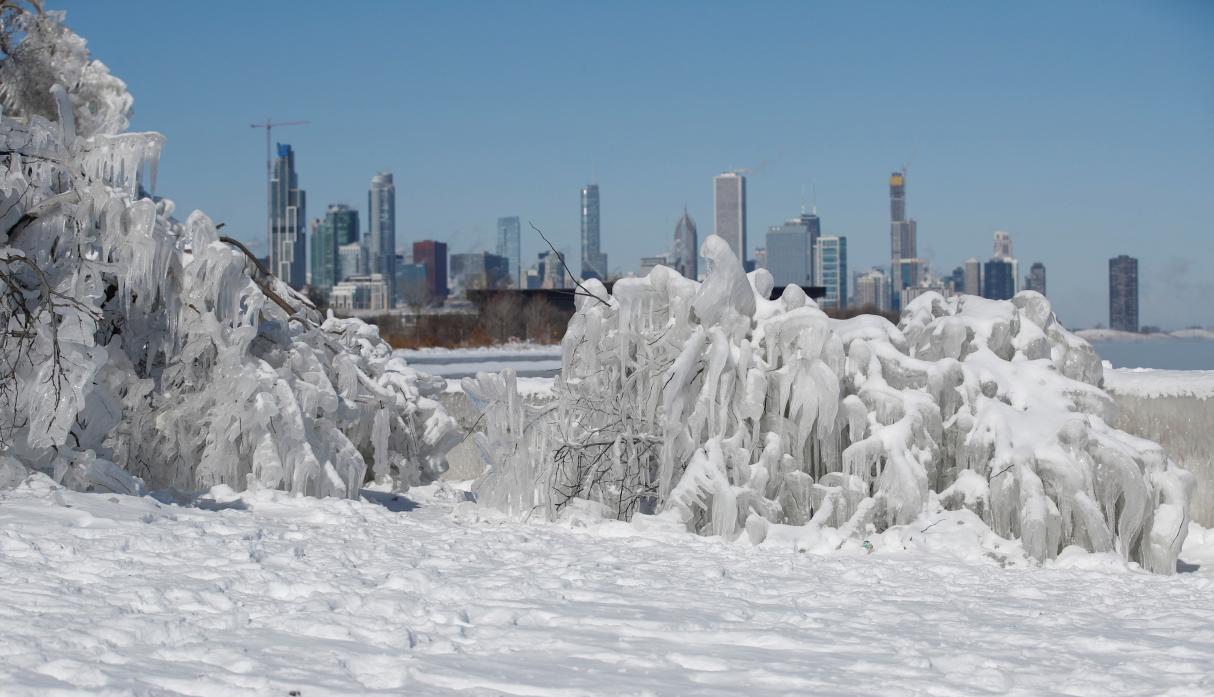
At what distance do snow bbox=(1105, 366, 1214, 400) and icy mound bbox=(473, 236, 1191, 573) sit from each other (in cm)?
330

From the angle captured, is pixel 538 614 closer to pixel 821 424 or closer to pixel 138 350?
pixel 821 424

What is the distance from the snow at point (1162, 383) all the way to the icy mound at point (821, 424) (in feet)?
10.8

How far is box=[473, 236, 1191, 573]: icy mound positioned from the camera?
364 inches

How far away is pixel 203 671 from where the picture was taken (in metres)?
4.39

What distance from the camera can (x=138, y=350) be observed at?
410 inches

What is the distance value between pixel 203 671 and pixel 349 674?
0.54 metres

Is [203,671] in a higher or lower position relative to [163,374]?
lower

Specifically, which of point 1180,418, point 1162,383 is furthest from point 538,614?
point 1162,383

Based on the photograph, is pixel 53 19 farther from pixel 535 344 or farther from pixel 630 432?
pixel 535 344

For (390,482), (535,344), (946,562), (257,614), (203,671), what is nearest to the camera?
(203,671)

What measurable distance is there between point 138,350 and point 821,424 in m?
6.05

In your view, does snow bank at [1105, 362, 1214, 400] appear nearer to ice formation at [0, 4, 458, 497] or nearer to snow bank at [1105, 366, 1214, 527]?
snow bank at [1105, 366, 1214, 527]

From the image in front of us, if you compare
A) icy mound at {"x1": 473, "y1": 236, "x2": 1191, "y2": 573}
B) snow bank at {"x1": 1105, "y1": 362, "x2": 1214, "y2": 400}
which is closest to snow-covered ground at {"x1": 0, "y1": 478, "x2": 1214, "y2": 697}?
icy mound at {"x1": 473, "y1": 236, "x2": 1191, "y2": 573}

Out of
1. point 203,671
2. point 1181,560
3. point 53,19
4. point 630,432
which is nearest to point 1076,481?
point 1181,560
